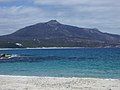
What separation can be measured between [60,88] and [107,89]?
3.28 metres

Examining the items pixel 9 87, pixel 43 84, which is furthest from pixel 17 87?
pixel 43 84

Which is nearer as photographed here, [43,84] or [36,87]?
[36,87]

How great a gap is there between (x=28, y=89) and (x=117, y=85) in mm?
6812

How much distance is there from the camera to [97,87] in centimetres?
2766

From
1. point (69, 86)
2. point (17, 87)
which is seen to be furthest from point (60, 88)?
point (17, 87)

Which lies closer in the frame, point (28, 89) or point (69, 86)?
point (28, 89)

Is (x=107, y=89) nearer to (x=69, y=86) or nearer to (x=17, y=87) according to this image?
(x=69, y=86)

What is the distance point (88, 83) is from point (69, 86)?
2251 millimetres

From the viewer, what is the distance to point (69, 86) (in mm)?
28359

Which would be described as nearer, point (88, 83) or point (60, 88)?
point (60, 88)

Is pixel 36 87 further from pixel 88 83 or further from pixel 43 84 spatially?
pixel 88 83

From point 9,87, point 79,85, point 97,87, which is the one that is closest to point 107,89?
point 97,87

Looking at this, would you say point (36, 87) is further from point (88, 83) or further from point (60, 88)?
point (88, 83)

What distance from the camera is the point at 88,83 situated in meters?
30.0
